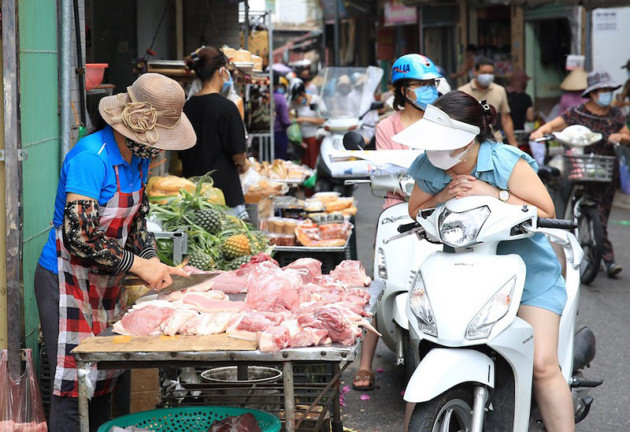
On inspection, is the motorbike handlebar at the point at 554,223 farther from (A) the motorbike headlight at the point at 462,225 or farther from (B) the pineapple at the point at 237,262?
(B) the pineapple at the point at 237,262

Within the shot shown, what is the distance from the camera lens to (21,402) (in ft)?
14.4

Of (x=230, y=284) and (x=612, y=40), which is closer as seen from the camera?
(x=230, y=284)

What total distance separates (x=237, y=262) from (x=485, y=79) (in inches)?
281

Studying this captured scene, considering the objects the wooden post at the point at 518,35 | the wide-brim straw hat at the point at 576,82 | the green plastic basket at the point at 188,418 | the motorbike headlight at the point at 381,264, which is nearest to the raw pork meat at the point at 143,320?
the green plastic basket at the point at 188,418

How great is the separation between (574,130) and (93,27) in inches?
210

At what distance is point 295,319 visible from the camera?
388 cm

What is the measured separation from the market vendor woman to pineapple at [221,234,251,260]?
78.3 inches

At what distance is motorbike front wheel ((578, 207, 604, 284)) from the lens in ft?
30.6

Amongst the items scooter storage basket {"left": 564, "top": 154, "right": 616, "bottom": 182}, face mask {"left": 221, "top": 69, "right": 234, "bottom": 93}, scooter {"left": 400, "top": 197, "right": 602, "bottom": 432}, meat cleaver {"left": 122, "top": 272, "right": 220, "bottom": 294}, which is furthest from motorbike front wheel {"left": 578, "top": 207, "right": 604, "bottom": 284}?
meat cleaver {"left": 122, "top": 272, "right": 220, "bottom": 294}

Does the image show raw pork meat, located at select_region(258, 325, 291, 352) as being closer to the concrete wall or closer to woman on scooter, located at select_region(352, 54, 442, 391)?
woman on scooter, located at select_region(352, 54, 442, 391)

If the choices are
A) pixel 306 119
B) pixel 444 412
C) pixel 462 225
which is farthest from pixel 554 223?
pixel 306 119

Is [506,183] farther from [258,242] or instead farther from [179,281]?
[258,242]

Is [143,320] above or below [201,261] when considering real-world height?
above

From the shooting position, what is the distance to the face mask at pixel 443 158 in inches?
161
